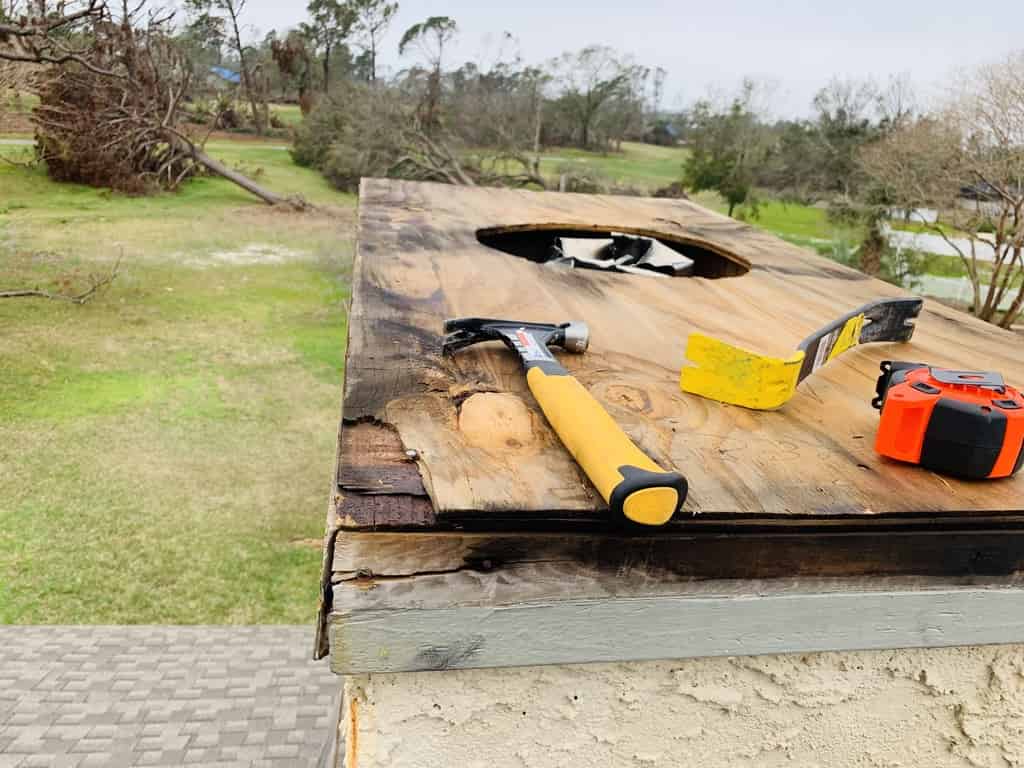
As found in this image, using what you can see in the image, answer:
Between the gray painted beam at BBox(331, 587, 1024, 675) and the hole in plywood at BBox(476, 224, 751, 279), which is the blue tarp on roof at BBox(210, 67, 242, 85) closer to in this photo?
the hole in plywood at BBox(476, 224, 751, 279)

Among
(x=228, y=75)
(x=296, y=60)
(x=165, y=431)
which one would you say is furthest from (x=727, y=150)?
(x=165, y=431)

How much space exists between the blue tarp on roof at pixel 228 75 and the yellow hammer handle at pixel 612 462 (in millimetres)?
19731

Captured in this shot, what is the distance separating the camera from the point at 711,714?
2.37ft

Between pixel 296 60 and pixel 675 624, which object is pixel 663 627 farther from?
pixel 296 60

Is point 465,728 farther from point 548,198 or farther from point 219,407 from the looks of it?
point 219,407

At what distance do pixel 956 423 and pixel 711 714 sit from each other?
1.14ft

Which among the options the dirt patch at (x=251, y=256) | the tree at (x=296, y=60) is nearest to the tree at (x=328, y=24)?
the tree at (x=296, y=60)

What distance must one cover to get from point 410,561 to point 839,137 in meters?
17.6

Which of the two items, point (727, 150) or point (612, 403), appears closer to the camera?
point (612, 403)

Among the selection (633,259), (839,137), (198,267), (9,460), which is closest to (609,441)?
(633,259)

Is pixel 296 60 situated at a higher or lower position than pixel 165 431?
higher

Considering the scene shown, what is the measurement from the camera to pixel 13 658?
76.5 inches

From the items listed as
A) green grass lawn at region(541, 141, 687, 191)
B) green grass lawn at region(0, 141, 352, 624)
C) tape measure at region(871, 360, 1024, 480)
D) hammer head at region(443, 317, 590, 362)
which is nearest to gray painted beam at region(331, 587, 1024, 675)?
tape measure at region(871, 360, 1024, 480)

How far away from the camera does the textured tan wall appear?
629 mm
